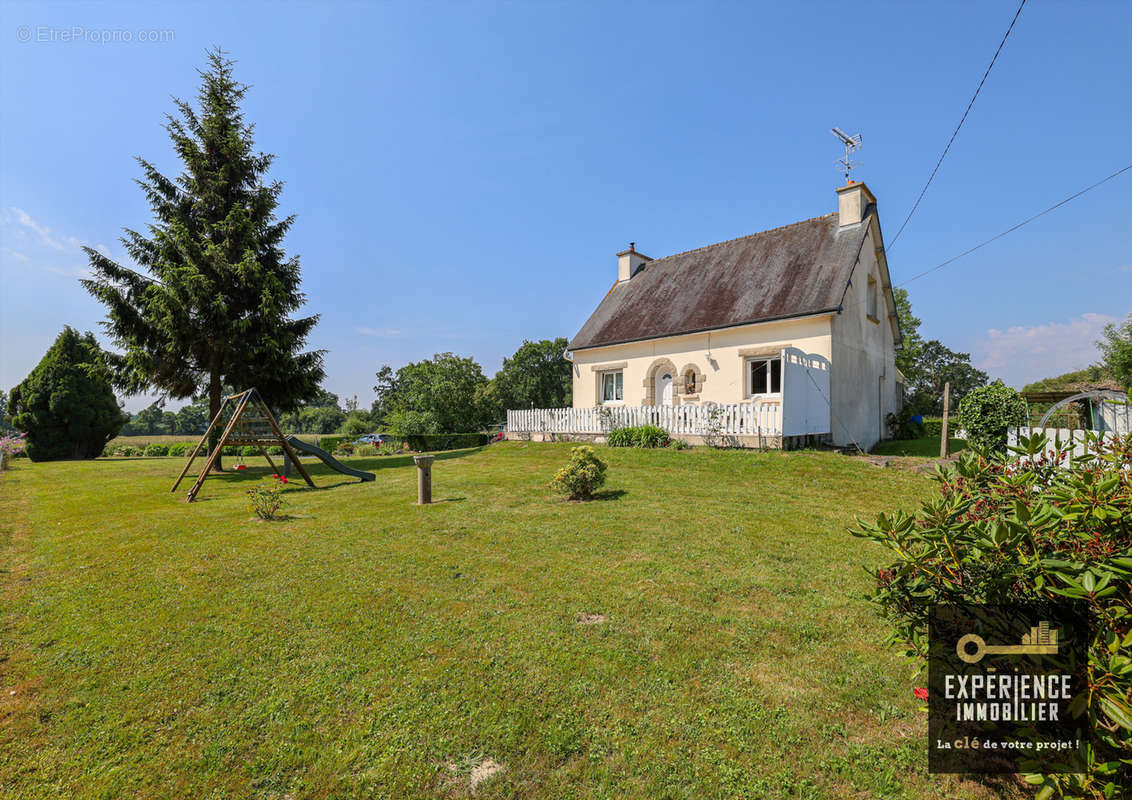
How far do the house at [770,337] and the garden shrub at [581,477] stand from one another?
20.0ft

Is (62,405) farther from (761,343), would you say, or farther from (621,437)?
(761,343)

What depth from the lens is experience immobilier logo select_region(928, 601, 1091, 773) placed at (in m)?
1.91

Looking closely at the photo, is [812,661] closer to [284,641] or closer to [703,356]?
[284,641]

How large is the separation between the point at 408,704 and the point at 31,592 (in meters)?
4.96


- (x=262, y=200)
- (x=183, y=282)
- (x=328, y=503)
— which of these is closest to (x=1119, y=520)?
(x=328, y=503)

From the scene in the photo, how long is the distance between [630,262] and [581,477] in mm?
16291

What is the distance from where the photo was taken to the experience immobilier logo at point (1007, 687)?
6.26 feet

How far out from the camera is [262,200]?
16.5 m

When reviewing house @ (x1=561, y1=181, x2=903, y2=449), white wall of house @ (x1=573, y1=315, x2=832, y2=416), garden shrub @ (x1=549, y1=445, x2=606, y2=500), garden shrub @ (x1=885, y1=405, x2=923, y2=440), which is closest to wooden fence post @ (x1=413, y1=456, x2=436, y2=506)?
garden shrub @ (x1=549, y1=445, x2=606, y2=500)

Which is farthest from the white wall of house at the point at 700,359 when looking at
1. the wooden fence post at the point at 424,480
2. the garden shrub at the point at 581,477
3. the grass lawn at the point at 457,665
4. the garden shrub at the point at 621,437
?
the wooden fence post at the point at 424,480

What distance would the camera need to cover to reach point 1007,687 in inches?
86.3

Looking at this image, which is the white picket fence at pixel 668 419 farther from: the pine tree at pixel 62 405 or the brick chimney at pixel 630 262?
the pine tree at pixel 62 405

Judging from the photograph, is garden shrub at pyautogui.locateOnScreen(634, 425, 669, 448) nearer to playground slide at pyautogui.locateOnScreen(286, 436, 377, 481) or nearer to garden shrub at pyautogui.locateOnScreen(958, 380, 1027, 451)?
garden shrub at pyautogui.locateOnScreen(958, 380, 1027, 451)

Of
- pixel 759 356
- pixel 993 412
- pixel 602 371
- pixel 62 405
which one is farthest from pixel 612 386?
pixel 62 405
